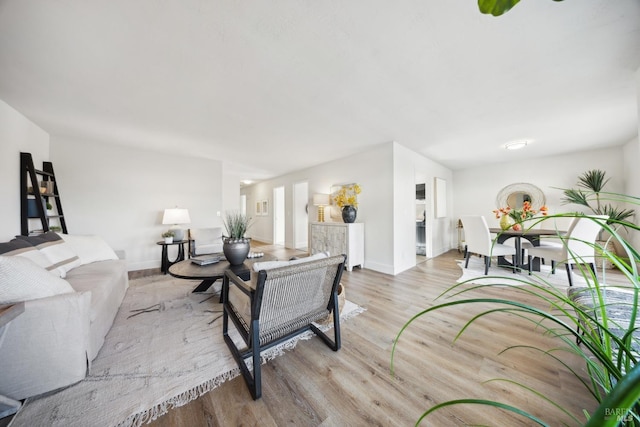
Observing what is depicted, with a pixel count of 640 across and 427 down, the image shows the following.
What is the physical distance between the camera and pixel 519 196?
16.8 ft

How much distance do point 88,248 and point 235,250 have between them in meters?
1.77

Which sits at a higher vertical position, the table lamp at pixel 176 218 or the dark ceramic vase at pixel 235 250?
the table lamp at pixel 176 218

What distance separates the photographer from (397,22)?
1.57 meters

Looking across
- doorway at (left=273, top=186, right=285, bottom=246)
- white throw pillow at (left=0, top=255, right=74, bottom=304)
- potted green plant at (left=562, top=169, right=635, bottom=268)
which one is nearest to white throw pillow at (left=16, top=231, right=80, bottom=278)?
white throw pillow at (left=0, top=255, right=74, bottom=304)

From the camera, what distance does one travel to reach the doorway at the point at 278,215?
278 inches

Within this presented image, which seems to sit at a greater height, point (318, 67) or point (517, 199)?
point (318, 67)

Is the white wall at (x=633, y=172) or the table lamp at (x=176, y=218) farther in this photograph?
the table lamp at (x=176, y=218)

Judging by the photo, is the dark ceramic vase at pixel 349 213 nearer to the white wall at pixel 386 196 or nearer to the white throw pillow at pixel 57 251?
the white wall at pixel 386 196

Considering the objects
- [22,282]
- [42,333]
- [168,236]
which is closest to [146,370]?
[42,333]

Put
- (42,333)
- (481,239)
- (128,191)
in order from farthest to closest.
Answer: (128,191) → (481,239) → (42,333)

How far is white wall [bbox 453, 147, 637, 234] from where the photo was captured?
422 centimetres

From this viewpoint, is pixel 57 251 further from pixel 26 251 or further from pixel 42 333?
pixel 42 333

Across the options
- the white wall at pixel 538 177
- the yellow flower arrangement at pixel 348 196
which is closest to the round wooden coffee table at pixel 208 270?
the yellow flower arrangement at pixel 348 196

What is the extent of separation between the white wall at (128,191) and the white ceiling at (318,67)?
19.6 inches
